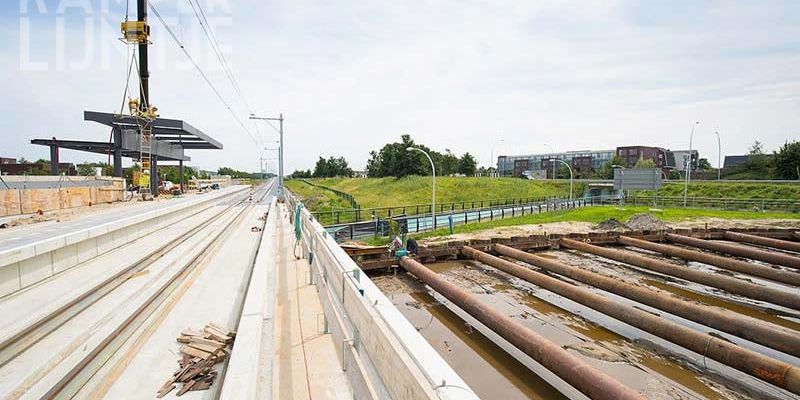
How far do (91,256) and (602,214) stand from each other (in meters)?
34.3

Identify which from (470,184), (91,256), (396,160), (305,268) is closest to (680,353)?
(305,268)

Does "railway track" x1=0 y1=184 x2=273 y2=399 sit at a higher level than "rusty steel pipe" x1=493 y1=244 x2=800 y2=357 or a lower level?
higher

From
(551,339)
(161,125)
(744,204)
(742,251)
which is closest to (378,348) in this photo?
(551,339)

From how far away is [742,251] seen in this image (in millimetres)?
19578

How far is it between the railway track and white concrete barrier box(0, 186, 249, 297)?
1.52 metres

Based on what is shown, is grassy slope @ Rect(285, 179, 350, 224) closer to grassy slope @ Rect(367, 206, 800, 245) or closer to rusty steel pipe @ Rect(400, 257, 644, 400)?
grassy slope @ Rect(367, 206, 800, 245)

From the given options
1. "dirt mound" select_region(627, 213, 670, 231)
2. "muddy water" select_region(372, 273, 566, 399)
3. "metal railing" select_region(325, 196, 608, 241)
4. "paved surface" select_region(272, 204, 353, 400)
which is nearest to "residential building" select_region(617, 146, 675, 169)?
"metal railing" select_region(325, 196, 608, 241)

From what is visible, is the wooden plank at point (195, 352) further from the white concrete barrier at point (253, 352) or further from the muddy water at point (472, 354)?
the muddy water at point (472, 354)

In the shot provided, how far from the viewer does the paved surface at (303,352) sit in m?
4.62

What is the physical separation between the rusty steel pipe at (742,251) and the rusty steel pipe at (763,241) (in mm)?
2848

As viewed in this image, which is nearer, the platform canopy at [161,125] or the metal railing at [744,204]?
the platform canopy at [161,125]

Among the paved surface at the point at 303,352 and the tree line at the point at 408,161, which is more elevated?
the tree line at the point at 408,161

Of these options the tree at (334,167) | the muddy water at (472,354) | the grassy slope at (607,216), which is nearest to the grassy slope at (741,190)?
the grassy slope at (607,216)

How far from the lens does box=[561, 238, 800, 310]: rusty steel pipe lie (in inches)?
467
